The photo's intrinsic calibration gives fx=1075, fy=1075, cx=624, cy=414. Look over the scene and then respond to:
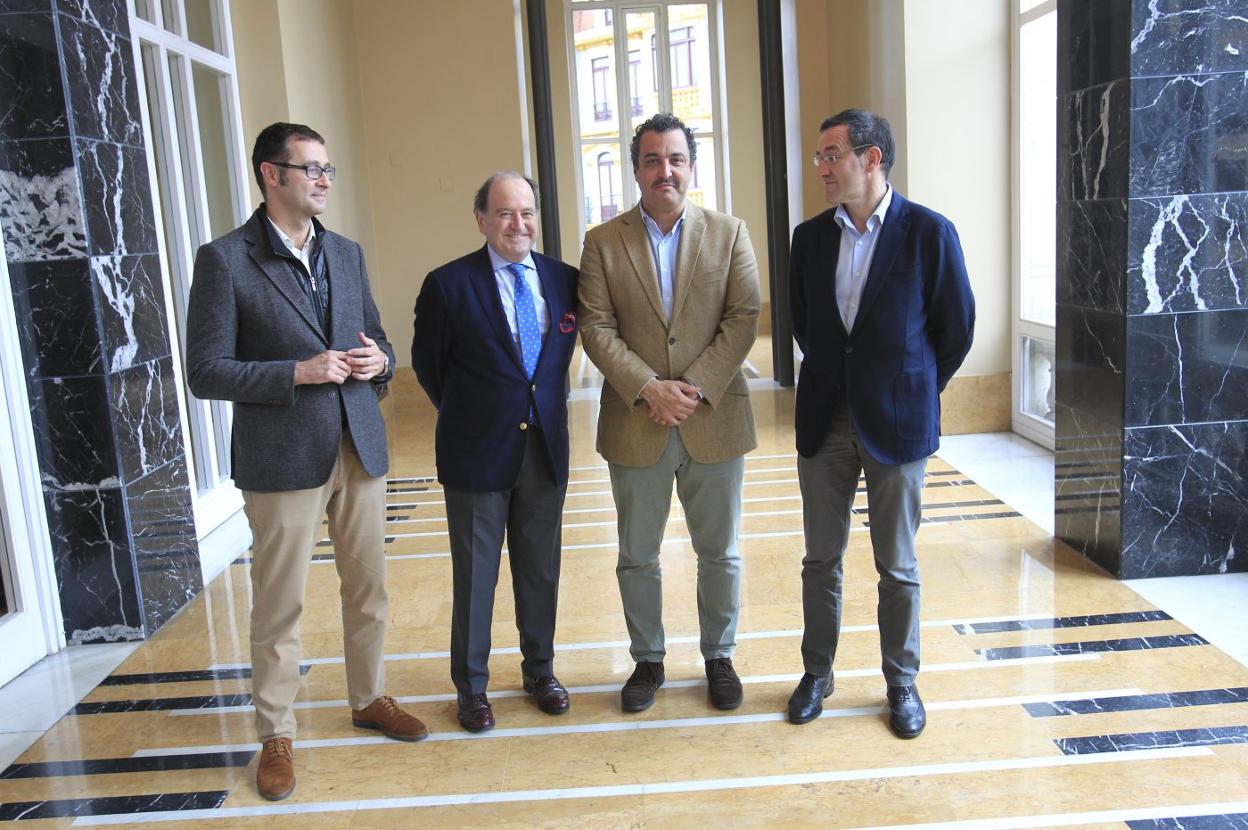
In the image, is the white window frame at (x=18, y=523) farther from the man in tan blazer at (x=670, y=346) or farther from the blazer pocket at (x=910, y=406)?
the blazer pocket at (x=910, y=406)

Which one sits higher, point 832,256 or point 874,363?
point 832,256

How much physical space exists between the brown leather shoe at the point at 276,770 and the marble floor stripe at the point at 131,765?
18cm

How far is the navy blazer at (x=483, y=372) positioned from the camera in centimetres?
300

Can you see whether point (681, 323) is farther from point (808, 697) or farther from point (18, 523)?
point (18, 523)

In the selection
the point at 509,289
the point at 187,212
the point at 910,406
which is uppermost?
the point at 187,212

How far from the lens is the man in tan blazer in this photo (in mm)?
2990

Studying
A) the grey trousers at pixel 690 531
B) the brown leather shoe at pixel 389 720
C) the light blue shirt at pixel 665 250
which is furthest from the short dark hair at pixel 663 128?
the brown leather shoe at pixel 389 720

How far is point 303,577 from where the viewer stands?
2.85 m

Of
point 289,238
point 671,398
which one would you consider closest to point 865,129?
point 671,398

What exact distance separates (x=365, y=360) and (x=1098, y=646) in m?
2.48

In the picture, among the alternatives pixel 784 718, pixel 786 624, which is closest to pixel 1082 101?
pixel 786 624

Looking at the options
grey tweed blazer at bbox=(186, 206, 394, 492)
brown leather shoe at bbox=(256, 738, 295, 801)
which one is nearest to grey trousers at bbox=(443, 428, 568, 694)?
grey tweed blazer at bbox=(186, 206, 394, 492)

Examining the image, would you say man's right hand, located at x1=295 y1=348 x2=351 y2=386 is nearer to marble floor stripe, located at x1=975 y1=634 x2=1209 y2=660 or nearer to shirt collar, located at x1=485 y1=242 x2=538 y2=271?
shirt collar, located at x1=485 y1=242 x2=538 y2=271

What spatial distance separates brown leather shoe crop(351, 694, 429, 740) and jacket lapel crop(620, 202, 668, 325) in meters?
1.37
